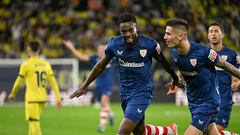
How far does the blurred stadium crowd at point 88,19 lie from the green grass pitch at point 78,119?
3.92 meters

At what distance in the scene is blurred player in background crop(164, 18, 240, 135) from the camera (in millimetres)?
8227

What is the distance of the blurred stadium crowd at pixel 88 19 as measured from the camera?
25.9 meters

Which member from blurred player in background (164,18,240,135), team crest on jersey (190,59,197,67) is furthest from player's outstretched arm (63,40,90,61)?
team crest on jersey (190,59,197,67)

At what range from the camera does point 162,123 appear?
53.6ft

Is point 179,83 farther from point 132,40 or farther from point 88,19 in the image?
point 88,19

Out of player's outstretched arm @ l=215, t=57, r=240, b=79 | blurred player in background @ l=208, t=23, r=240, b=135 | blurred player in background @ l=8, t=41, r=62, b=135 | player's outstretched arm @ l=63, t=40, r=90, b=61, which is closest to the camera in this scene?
player's outstretched arm @ l=215, t=57, r=240, b=79

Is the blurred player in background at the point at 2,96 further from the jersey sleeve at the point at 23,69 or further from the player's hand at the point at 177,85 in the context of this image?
the player's hand at the point at 177,85

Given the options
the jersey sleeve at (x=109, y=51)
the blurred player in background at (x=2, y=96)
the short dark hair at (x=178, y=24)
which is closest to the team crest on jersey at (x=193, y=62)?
the short dark hair at (x=178, y=24)

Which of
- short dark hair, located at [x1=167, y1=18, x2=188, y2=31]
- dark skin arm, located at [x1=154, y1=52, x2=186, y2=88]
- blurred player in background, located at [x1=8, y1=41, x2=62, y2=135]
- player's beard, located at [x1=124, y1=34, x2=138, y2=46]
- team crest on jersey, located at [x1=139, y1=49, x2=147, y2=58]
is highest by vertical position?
short dark hair, located at [x1=167, y1=18, x2=188, y2=31]

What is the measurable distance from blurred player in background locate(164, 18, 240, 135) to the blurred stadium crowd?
16012mm

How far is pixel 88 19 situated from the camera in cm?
2905

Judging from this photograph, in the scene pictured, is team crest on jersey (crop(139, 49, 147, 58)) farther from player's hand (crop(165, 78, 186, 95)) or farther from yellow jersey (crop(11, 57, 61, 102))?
yellow jersey (crop(11, 57, 61, 102))

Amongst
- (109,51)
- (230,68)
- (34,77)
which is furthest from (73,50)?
(230,68)

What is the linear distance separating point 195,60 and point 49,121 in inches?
395
